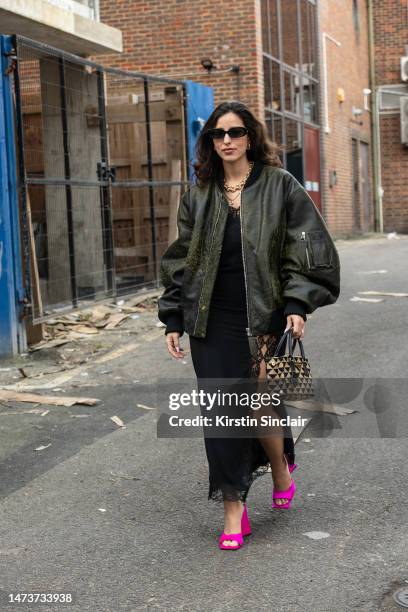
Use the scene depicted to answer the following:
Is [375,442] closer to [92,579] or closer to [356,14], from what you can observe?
[92,579]

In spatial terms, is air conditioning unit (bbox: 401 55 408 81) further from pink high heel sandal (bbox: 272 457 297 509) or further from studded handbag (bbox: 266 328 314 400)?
studded handbag (bbox: 266 328 314 400)

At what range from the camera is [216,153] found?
4.50m

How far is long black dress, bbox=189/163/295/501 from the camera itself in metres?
4.31

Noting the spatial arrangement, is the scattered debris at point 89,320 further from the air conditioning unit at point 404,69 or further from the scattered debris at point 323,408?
the air conditioning unit at point 404,69

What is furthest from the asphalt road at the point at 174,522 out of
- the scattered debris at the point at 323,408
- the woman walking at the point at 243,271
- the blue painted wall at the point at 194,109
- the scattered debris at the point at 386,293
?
the blue painted wall at the point at 194,109

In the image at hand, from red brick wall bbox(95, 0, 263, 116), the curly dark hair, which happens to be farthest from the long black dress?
red brick wall bbox(95, 0, 263, 116)

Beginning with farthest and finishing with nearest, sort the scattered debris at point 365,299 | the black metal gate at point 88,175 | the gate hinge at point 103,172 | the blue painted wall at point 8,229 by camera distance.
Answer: the scattered debris at point 365,299 → the gate hinge at point 103,172 → the black metal gate at point 88,175 → the blue painted wall at point 8,229

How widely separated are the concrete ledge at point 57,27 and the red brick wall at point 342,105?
1128cm

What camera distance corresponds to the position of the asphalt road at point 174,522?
379 cm

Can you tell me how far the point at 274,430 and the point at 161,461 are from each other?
1.44 meters

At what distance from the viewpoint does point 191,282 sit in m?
4.37

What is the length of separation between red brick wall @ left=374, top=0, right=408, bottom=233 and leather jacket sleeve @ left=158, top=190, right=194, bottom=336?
26.1m

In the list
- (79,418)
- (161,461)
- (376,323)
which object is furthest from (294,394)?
(376,323)

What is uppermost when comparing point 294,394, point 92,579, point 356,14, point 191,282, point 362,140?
point 356,14
